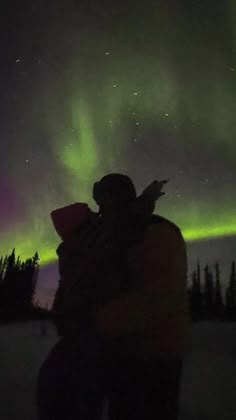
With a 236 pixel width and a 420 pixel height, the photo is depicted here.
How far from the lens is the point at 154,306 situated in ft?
2.37

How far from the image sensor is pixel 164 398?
0.73 metres

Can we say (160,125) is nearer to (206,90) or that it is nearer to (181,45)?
(206,90)

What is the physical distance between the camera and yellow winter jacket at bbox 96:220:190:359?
2.35 feet

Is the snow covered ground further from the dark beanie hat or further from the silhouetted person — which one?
the dark beanie hat

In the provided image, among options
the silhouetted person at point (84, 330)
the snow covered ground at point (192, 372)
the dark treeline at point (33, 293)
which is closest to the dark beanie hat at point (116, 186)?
the silhouetted person at point (84, 330)

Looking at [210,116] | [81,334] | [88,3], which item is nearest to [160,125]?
[210,116]

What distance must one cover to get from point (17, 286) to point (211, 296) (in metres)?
0.56

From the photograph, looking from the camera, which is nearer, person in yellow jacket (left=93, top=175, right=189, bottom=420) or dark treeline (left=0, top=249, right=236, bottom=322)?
person in yellow jacket (left=93, top=175, right=189, bottom=420)

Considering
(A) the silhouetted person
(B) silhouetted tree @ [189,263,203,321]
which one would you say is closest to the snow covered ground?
(B) silhouetted tree @ [189,263,203,321]

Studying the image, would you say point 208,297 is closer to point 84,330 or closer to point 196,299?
point 196,299

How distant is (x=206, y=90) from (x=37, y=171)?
64 centimetres

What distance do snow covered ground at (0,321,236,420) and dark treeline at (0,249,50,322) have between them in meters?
0.04

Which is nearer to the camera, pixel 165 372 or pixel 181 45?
pixel 165 372

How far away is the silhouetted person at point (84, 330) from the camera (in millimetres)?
758
